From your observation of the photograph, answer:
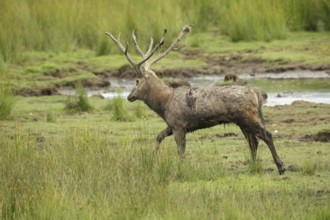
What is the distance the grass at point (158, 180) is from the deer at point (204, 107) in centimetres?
37

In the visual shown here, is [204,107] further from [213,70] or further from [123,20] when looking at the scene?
[123,20]

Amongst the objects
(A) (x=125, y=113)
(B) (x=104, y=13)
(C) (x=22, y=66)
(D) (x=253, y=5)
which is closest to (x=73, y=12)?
(B) (x=104, y=13)

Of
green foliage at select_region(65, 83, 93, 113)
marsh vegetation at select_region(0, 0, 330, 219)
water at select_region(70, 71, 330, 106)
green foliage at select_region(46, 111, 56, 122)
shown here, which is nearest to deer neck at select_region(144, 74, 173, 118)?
marsh vegetation at select_region(0, 0, 330, 219)

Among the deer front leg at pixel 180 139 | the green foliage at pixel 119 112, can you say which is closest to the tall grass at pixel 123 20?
the green foliage at pixel 119 112

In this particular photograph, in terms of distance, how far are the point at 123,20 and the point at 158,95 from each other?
39.9 feet

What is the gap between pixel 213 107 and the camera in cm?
1221

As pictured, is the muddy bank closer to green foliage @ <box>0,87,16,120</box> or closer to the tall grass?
the tall grass

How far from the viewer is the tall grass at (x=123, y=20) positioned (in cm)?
2478

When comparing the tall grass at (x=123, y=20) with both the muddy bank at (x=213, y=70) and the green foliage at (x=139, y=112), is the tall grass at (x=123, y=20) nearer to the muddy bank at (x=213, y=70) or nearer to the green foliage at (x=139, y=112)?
the muddy bank at (x=213, y=70)

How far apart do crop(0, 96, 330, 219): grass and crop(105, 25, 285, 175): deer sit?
14.5 inches

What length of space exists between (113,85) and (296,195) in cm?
1299

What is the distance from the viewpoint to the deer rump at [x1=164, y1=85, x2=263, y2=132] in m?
11.9

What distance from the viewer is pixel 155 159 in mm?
10930

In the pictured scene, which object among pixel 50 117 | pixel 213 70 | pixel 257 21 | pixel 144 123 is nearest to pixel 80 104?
Answer: pixel 50 117
